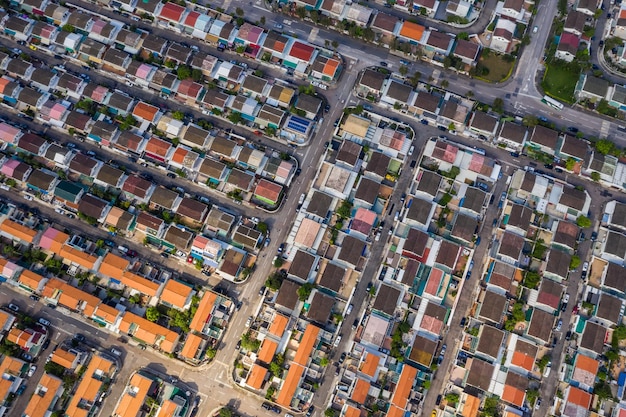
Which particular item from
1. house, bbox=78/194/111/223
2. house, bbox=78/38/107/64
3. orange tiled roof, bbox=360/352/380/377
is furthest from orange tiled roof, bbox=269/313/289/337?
house, bbox=78/38/107/64

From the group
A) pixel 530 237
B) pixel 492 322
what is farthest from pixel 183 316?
pixel 530 237

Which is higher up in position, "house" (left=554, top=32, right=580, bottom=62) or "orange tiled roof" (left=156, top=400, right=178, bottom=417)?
"house" (left=554, top=32, right=580, bottom=62)

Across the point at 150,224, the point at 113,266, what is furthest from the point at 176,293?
the point at 150,224

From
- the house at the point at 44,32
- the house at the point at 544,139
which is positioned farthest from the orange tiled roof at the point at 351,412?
the house at the point at 44,32

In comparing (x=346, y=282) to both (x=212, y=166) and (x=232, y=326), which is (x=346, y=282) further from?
(x=212, y=166)

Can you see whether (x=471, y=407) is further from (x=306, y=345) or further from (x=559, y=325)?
(x=306, y=345)

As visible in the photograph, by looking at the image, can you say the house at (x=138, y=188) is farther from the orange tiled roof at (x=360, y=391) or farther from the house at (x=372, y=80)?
the orange tiled roof at (x=360, y=391)

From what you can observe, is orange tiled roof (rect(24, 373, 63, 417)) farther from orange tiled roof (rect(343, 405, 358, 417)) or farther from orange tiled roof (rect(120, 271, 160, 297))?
orange tiled roof (rect(343, 405, 358, 417))
